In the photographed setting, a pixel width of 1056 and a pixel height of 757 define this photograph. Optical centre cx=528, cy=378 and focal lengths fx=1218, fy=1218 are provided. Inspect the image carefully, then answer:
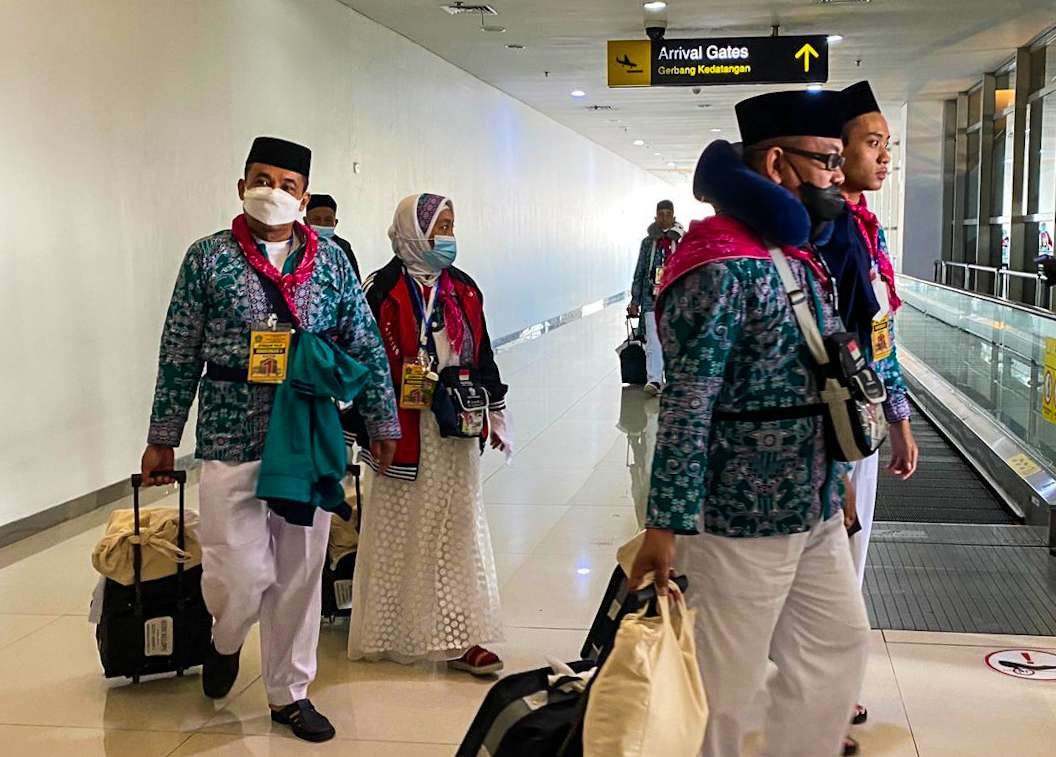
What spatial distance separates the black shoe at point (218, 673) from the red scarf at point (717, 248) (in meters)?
2.11

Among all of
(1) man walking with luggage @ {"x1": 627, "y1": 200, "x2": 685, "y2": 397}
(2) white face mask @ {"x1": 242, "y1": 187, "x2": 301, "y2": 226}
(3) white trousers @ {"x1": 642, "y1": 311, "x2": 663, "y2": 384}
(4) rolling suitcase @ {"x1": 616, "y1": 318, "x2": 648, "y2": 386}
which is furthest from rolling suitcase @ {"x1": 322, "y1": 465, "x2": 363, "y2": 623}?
(4) rolling suitcase @ {"x1": 616, "y1": 318, "x2": 648, "y2": 386}

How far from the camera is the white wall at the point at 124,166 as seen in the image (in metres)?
6.29

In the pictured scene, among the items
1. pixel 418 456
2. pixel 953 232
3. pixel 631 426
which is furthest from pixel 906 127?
pixel 418 456

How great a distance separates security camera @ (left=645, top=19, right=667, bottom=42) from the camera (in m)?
11.7

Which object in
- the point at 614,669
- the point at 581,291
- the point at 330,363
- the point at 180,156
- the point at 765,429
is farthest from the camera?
the point at 581,291

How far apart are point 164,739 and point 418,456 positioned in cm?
124

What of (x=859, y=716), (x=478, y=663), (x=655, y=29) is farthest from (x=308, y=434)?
(x=655, y=29)

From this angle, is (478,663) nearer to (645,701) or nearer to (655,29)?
(645,701)

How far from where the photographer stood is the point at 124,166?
23.7 feet

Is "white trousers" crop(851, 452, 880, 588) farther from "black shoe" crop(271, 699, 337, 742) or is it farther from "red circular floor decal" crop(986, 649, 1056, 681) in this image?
"black shoe" crop(271, 699, 337, 742)

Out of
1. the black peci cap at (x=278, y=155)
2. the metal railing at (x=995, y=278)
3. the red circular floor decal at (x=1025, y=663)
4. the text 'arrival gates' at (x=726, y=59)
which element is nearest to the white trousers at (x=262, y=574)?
the black peci cap at (x=278, y=155)

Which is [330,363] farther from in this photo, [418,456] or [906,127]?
[906,127]

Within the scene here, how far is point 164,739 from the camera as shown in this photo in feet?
12.1

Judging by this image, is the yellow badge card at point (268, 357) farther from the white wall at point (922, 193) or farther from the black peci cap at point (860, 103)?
the white wall at point (922, 193)
